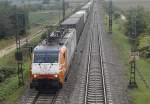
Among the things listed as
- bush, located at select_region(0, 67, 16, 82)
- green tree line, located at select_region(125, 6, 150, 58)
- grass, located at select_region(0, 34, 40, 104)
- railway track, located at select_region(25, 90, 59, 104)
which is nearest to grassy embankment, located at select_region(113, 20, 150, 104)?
green tree line, located at select_region(125, 6, 150, 58)

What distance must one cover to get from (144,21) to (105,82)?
34435 mm

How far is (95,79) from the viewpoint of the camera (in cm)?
3198

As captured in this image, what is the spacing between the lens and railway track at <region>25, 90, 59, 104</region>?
25.9m

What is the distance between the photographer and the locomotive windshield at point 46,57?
27531mm

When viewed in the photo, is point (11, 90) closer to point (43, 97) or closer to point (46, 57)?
point (43, 97)

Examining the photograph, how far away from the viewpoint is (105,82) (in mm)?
30812

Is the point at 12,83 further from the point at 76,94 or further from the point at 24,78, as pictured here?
the point at 76,94

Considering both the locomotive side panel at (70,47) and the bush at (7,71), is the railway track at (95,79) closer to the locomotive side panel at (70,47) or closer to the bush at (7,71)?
the locomotive side panel at (70,47)

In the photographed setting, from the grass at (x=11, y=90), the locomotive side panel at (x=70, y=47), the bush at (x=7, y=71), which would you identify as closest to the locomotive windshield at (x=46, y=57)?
the grass at (x=11, y=90)

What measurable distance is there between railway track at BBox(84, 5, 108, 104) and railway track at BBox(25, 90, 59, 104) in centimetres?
225

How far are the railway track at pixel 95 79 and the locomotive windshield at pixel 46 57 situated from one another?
10.9ft

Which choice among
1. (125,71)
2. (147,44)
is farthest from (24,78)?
(147,44)

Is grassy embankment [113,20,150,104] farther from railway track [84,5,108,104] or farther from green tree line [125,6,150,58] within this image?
railway track [84,5,108,104]

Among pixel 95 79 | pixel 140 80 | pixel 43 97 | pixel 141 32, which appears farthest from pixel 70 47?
pixel 141 32
